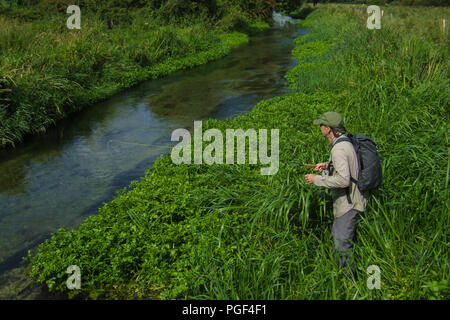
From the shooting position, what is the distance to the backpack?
15.5 feet

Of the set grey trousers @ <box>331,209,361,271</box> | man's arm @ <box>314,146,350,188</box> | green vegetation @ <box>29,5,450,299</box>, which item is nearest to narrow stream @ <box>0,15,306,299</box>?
green vegetation @ <box>29,5,450,299</box>

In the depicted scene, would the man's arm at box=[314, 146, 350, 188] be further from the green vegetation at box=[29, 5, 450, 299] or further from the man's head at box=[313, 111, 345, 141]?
the green vegetation at box=[29, 5, 450, 299]

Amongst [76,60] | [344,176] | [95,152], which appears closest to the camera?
[344,176]

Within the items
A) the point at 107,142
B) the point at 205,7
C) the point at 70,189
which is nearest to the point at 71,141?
the point at 107,142

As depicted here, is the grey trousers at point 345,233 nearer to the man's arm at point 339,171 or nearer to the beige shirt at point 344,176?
the beige shirt at point 344,176

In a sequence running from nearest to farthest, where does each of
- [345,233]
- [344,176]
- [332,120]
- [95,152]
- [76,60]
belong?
[344,176]
[332,120]
[345,233]
[95,152]
[76,60]

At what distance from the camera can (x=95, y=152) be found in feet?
35.6

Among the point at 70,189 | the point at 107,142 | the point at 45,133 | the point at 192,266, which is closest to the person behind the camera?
the point at 192,266

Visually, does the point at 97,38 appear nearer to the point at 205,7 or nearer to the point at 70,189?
the point at 70,189

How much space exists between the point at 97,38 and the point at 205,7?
14.5m

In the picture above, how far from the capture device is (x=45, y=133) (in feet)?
40.5

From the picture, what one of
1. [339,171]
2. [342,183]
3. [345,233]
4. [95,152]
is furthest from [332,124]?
[95,152]

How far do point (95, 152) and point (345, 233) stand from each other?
25.6 ft

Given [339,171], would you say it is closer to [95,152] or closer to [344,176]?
[344,176]
